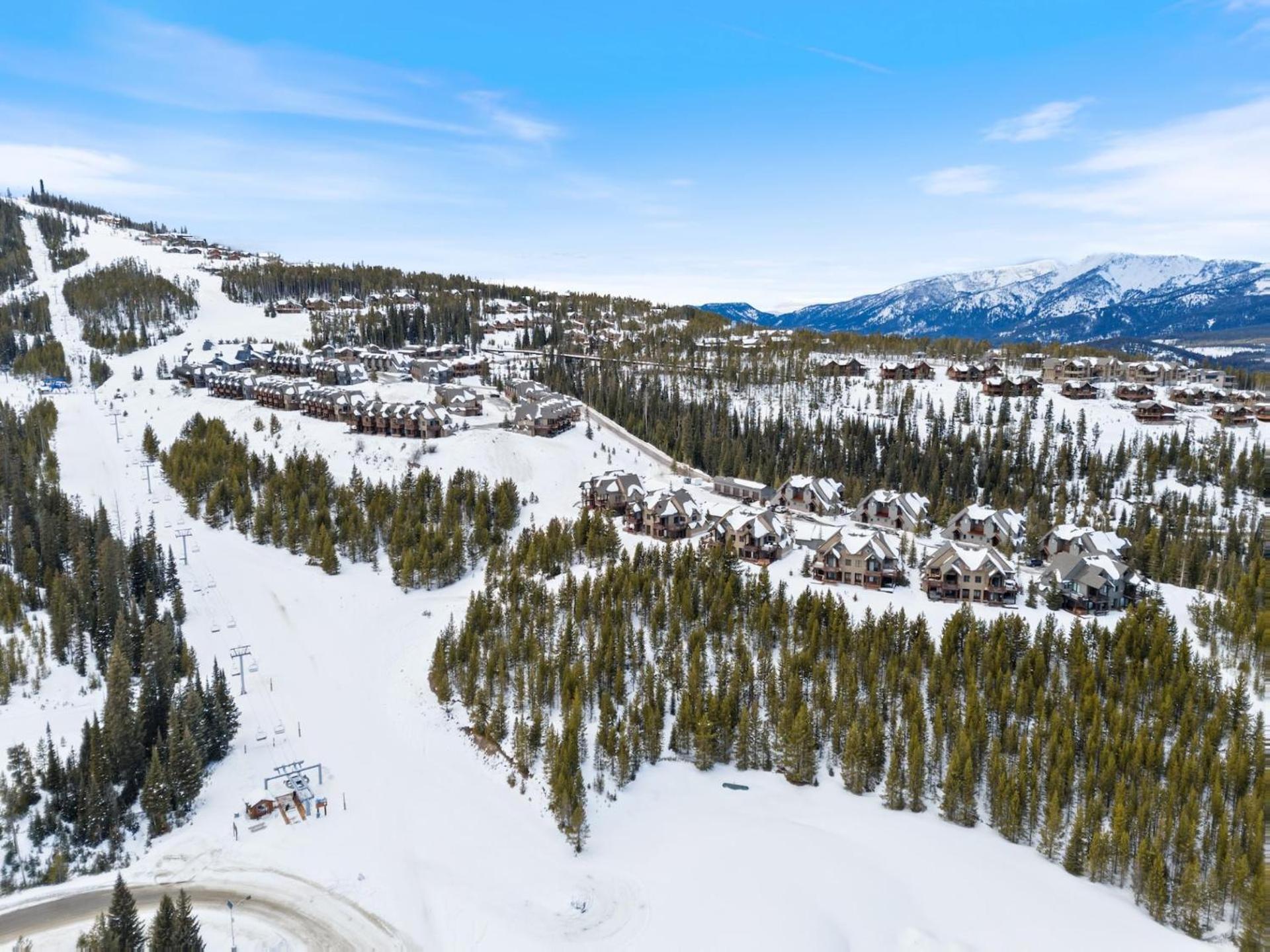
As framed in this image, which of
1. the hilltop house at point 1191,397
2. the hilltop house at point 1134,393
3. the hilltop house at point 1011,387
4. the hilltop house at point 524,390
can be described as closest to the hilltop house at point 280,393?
the hilltop house at point 524,390

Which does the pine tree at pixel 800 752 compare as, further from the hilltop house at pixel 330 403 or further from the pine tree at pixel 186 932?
the hilltop house at pixel 330 403

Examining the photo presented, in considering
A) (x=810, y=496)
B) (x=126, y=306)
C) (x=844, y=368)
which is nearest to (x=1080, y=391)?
(x=844, y=368)

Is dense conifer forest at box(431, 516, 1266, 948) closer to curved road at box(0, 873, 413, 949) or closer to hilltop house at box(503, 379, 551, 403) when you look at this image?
curved road at box(0, 873, 413, 949)

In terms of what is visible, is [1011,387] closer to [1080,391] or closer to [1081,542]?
[1080,391]

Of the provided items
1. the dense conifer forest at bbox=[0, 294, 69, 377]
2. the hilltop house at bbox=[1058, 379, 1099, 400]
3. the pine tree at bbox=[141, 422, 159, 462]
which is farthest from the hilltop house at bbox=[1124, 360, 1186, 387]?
the dense conifer forest at bbox=[0, 294, 69, 377]

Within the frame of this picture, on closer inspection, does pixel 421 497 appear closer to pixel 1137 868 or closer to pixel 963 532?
pixel 963 532

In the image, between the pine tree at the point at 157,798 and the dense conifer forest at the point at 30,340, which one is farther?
the dense conifer forest at the point at 30,340
